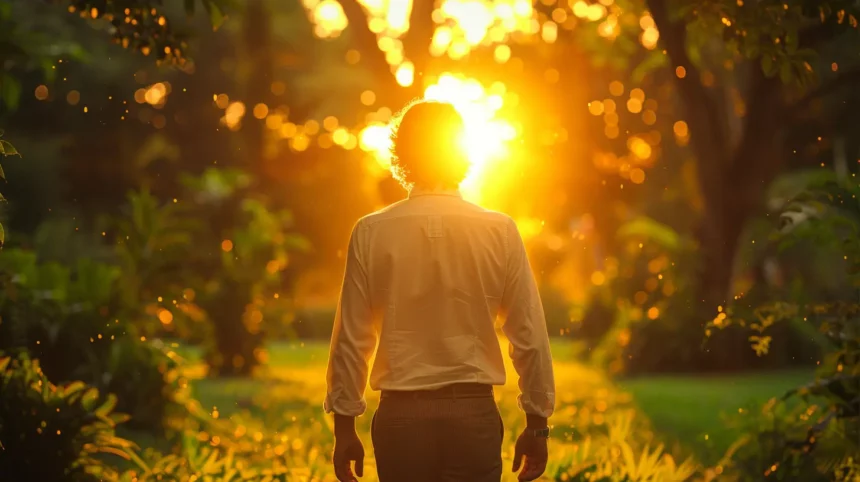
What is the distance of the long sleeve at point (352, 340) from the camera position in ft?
12.5

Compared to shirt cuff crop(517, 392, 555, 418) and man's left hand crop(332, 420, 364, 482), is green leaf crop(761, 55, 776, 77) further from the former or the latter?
man's left hand crop(332, 420, 364, 482)

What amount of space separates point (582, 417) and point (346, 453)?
910 centimetres

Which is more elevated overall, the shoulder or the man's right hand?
the shoulder

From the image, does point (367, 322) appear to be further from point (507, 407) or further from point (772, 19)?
point (507, 407)

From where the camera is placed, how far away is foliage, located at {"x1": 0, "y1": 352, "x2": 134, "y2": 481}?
689 cm

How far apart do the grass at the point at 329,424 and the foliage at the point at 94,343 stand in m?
0.62

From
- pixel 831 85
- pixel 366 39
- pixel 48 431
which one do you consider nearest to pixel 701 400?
pixel 831 85

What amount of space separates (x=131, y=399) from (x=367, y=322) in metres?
6.20

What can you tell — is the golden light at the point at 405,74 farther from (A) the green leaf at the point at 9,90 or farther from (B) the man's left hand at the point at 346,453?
(B) the man's left hand at the point at 346,453

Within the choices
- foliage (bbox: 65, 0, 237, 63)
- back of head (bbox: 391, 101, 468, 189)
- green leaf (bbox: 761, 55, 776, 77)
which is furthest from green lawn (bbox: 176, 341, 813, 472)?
back of head (bbox: 391, 101, 468, 189)

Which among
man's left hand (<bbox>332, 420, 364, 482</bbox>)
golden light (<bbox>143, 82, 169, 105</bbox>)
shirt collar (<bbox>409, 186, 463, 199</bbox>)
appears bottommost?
man's left hand (<bbox>332, 420, 364, 482</bbox>)

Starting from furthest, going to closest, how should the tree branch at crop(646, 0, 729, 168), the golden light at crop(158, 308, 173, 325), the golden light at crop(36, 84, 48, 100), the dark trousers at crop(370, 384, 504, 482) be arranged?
the golden light at crop(36, 84, 48, 100), the tree branch at crop(646, 0, 729, 168), the golden light at crop(158, 308, 173, 325), the dark trousers at crop(370, 384, 504, 482)

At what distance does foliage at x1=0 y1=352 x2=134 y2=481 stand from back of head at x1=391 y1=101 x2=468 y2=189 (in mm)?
4068

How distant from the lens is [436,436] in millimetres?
3621
